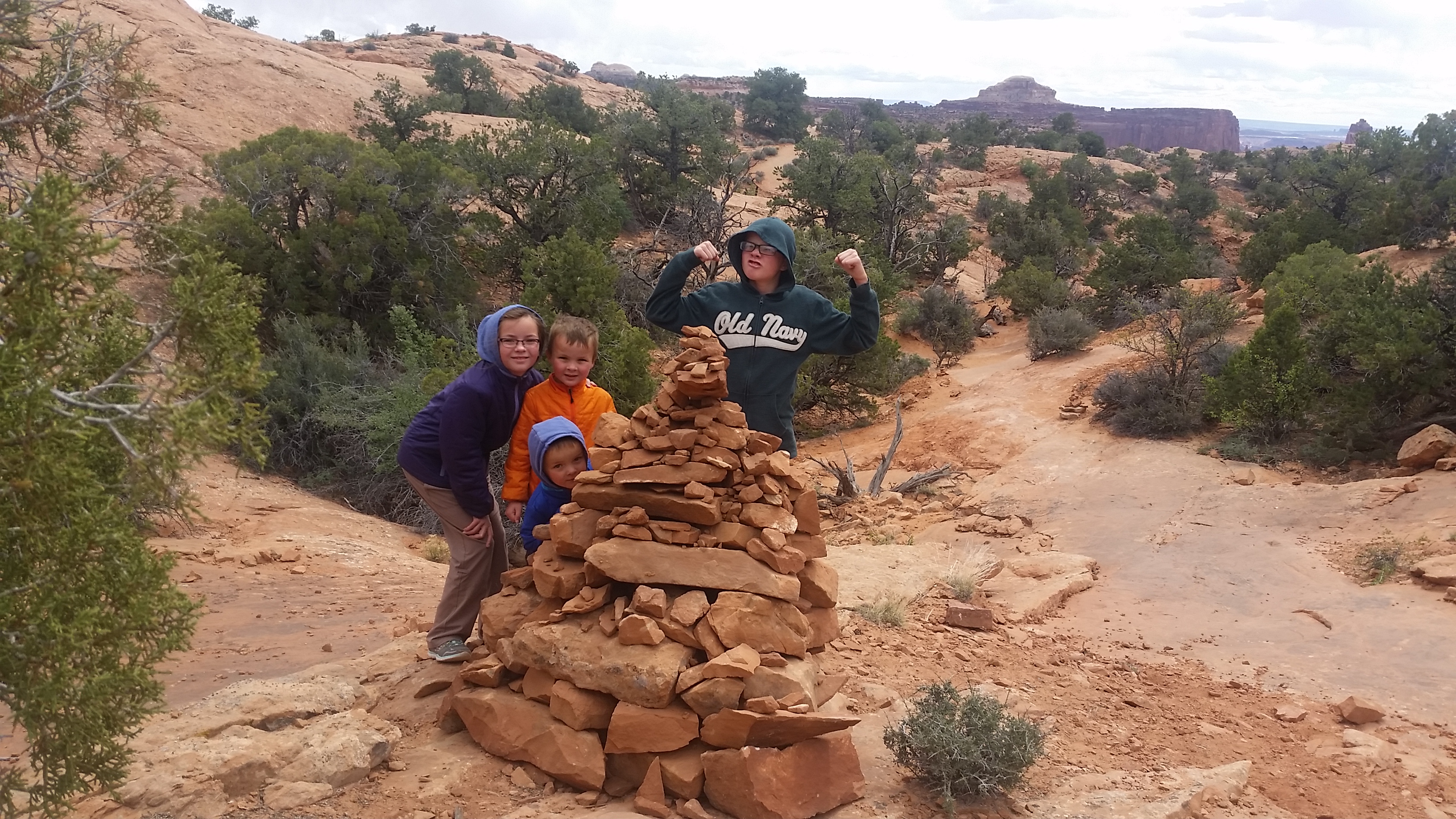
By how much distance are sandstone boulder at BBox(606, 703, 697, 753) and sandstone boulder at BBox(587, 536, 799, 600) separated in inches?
19.8

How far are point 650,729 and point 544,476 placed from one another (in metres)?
1.25

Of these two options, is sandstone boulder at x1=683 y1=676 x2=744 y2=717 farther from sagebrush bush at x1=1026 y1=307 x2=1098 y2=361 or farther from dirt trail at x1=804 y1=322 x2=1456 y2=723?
sagebrush bush at x1=1026 y1=307 x2=1098 y2=361

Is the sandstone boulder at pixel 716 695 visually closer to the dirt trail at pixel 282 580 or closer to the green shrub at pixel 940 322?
the dirt trail at pixel 282 580

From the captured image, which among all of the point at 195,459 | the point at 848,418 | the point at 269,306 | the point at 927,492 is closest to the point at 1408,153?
the point at 848,418

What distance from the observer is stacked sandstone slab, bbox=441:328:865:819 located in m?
3.13

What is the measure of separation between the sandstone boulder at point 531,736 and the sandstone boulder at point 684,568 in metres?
0.61

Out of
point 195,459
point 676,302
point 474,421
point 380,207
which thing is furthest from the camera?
point 380,207

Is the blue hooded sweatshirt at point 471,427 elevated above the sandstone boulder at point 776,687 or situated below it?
above

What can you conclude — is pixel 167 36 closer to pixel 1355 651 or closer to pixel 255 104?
pixel 255 104

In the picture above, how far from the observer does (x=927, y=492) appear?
9992 mm

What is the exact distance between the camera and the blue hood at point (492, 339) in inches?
148

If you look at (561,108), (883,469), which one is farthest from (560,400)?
(561,108)

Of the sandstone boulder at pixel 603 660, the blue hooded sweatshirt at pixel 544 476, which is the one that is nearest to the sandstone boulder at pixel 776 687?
the sandstone boulder at pixel 603 660

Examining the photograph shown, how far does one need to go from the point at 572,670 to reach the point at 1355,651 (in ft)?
15.6
